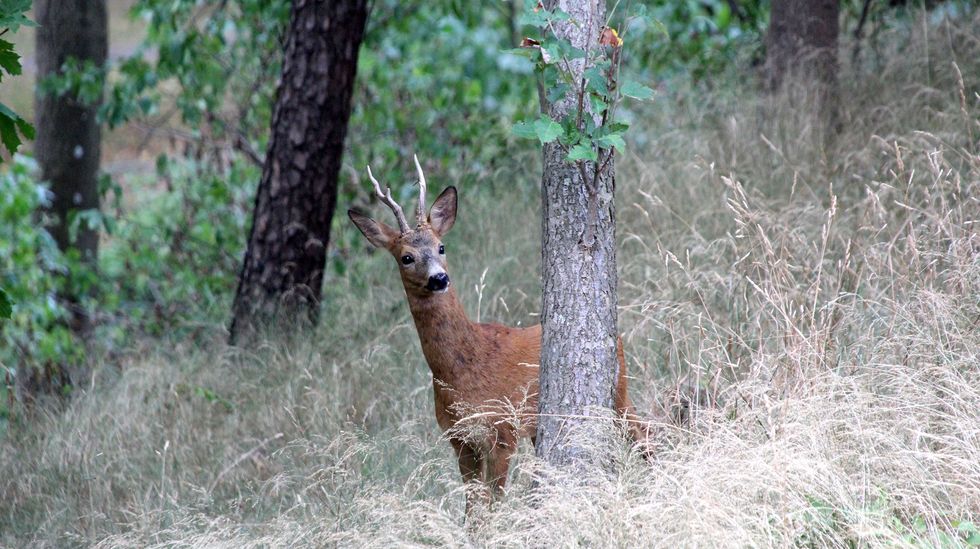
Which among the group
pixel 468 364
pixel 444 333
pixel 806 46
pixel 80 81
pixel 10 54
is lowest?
pixel 468 364

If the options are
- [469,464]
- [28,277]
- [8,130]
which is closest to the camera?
[8,130]

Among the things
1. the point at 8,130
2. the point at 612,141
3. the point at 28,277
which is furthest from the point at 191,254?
the point at 612,141

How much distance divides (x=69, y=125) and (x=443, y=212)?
19.2 feet

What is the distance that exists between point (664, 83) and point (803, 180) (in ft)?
8.25

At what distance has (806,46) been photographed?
728 centimetres

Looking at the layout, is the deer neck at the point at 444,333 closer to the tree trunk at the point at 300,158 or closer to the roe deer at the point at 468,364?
the roe deer at the point at 468,364

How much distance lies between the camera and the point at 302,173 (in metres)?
6.96

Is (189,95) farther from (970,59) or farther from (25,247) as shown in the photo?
(970,59)

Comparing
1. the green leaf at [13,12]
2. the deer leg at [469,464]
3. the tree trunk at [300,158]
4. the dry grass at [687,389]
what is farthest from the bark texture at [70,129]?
the deer leg at [469,464]

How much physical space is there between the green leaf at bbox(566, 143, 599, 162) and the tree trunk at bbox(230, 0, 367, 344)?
12.6 feet

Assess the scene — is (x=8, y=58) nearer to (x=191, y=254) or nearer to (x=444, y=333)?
(x=444, y=333)

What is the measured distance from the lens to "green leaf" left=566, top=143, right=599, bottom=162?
130 inches

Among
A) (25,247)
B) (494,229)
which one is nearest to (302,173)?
(494,229)

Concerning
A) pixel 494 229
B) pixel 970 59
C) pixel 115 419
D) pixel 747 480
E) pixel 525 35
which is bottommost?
pixel 115 419
